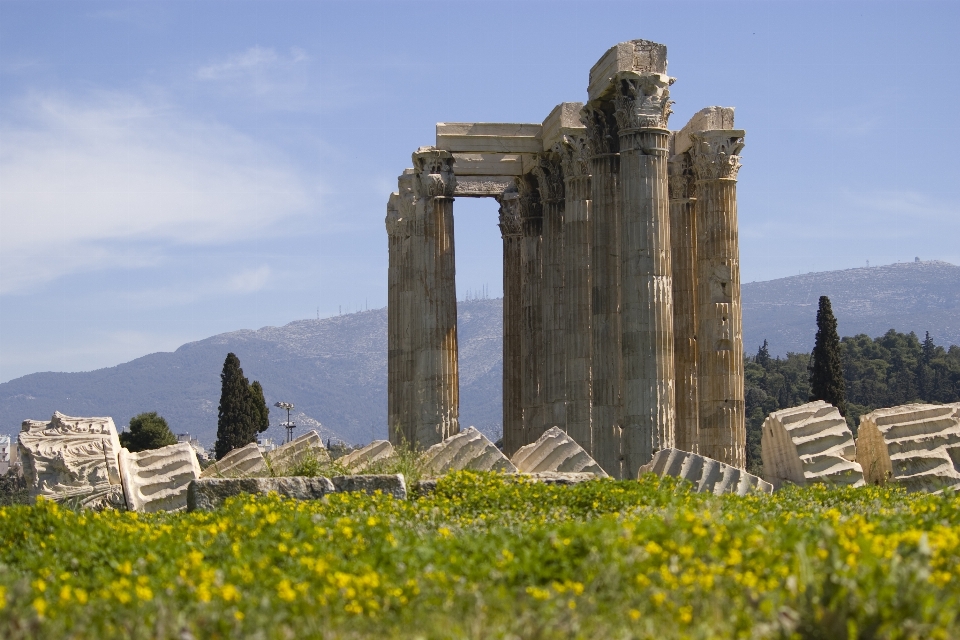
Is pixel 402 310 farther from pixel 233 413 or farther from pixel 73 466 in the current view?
pixel 233 413

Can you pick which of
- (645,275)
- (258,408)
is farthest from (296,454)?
(258,408)

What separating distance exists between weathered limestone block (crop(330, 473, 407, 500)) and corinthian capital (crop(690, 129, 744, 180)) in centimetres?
1658

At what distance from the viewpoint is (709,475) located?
22.8m

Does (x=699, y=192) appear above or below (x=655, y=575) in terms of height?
above

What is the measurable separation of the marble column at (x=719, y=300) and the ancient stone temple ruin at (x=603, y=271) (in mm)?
35

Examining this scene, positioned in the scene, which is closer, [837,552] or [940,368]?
[837,552]

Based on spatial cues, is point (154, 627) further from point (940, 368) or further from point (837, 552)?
point (940, 368)

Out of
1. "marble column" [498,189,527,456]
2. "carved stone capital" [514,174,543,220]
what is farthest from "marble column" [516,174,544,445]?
"marble column" [498,189,527,456]

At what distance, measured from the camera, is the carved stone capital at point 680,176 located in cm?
3609

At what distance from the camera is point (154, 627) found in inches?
380

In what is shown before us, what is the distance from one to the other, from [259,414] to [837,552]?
84.5 m

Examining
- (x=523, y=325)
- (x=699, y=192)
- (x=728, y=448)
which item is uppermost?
(x=699, y=192)

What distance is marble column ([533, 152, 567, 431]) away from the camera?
36812mm

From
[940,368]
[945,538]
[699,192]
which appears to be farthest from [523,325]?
[940,368]
